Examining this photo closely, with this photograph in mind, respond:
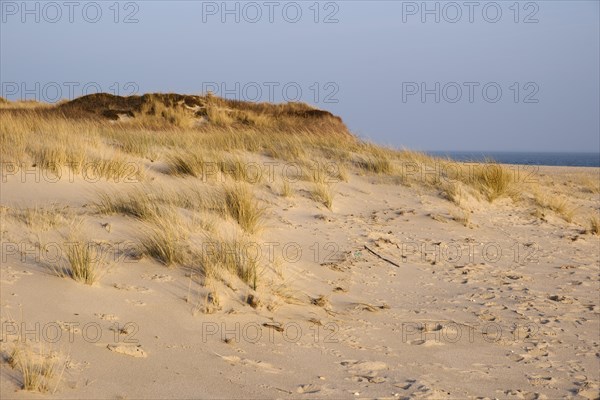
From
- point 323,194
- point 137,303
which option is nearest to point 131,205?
point 137,303

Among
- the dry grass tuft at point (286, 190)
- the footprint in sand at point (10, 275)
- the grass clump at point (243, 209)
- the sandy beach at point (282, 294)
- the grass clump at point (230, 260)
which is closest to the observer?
the sandy beach at point (282, 294)

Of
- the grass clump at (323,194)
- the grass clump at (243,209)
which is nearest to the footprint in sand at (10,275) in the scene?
the grass clump at (243,209)

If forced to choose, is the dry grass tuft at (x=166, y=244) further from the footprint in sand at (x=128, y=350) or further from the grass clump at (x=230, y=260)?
the footprint in sand at (x=128, y=350)

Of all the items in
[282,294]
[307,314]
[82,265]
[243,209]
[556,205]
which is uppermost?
[243,209]

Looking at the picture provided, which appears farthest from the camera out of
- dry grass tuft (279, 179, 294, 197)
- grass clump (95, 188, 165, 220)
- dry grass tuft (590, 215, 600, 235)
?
dry grass tuft (590, 215, 600, 235)

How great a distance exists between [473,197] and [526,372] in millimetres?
5351

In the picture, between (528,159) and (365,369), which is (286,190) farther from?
(528,159)

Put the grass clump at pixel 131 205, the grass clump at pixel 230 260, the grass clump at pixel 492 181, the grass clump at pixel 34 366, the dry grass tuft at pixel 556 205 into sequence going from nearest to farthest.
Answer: the grass clump at pixel 34 366 < the grass clump at pixel 230 260 < the grass clump at pixel 131 205 < the dry grass tuft at pixel 556 205 < the grass clump at pixel 492 181

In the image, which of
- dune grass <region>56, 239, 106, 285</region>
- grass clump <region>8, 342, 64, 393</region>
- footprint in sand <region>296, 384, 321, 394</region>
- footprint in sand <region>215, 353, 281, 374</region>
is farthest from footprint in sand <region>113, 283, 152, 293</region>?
footprint in sand <region>296, 384, 321, 394</region>

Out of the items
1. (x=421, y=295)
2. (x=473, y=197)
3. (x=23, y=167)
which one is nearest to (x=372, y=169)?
(x=473, y=197)

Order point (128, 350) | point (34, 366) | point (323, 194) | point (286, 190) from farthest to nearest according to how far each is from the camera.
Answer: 1. point (323, 194)
2. point (286, 190)
3. point (128, 350)
4. point (34, 366)

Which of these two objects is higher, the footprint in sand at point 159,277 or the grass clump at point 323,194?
the grass clump at point 323,194

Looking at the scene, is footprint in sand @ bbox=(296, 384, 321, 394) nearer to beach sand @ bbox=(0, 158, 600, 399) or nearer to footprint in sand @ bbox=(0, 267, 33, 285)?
beach sand @ bbox=(0, 158, 600, 399)

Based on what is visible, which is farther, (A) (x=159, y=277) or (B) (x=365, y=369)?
(A) (x=159, y=277)
